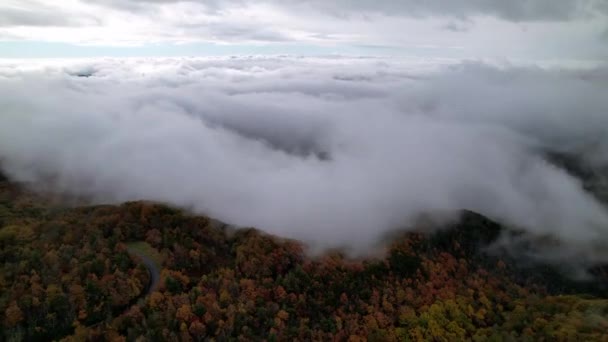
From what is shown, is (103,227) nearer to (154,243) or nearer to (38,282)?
(154,243)

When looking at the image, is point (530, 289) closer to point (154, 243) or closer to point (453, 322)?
point (453, 322)

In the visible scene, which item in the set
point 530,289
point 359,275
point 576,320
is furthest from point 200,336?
point 530,289

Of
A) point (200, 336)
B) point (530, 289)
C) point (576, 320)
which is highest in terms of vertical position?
point (576, 320)

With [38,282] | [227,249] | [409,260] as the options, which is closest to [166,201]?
[227,249]

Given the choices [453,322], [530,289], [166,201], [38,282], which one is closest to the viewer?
[38,282]

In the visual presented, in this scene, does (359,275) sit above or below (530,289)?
above

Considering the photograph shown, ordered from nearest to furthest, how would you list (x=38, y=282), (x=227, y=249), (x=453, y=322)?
(x=38, y=282) < (x=453, y=322) < (x=227, y=249)

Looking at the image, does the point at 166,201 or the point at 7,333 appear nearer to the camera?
the point at 7,333
